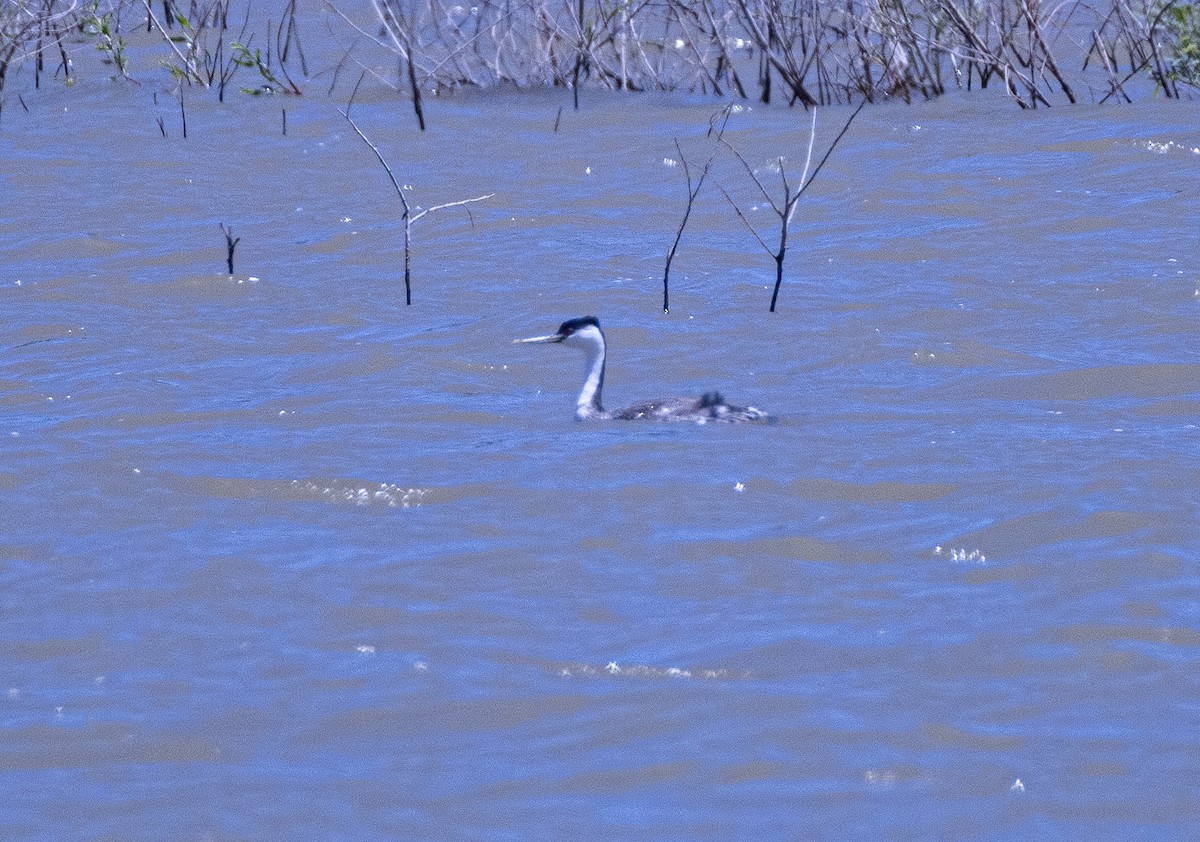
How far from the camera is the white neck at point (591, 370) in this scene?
29.3 ft

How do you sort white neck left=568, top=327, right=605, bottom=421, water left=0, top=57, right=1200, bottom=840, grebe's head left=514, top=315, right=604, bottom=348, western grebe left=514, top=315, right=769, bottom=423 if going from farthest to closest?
grebe's head left=514, top=315, right=604, bottom=348 < white neck left=568, top=327, right=605, bottom=421 < western grebe left=514, top=315, right=769, bottom=423 < water left=0, top=57, right=1200, bottom=840

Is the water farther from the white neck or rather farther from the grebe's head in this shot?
the grebe's head

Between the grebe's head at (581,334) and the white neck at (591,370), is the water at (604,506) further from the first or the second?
the grebe's head at (581,334)

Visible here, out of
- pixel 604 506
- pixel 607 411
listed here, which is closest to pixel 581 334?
pixel 607 411

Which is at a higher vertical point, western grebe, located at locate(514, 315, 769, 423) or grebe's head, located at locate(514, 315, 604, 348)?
grebe's head, located at locate(514, 315, 604, 348)

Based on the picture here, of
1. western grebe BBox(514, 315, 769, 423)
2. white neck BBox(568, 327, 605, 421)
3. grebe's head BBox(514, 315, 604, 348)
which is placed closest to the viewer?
western grebe BBox(514, 315, 769, 423)

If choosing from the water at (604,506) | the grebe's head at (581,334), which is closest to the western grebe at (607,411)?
the grebe's head at (581,334)

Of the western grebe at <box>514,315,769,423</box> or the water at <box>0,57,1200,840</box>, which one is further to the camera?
the western grebe at <box>514,315,769,423</box>

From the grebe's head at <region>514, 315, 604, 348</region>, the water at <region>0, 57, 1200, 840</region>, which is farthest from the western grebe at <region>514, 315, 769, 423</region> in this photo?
the water at <region>0, 57, 1200, 840</region>

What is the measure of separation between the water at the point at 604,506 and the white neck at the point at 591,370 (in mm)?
130

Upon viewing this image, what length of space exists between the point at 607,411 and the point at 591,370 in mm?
451

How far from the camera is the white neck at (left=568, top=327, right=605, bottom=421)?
892 cm

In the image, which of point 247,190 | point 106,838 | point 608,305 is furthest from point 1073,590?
point 247,190

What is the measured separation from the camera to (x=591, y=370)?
930 cm
